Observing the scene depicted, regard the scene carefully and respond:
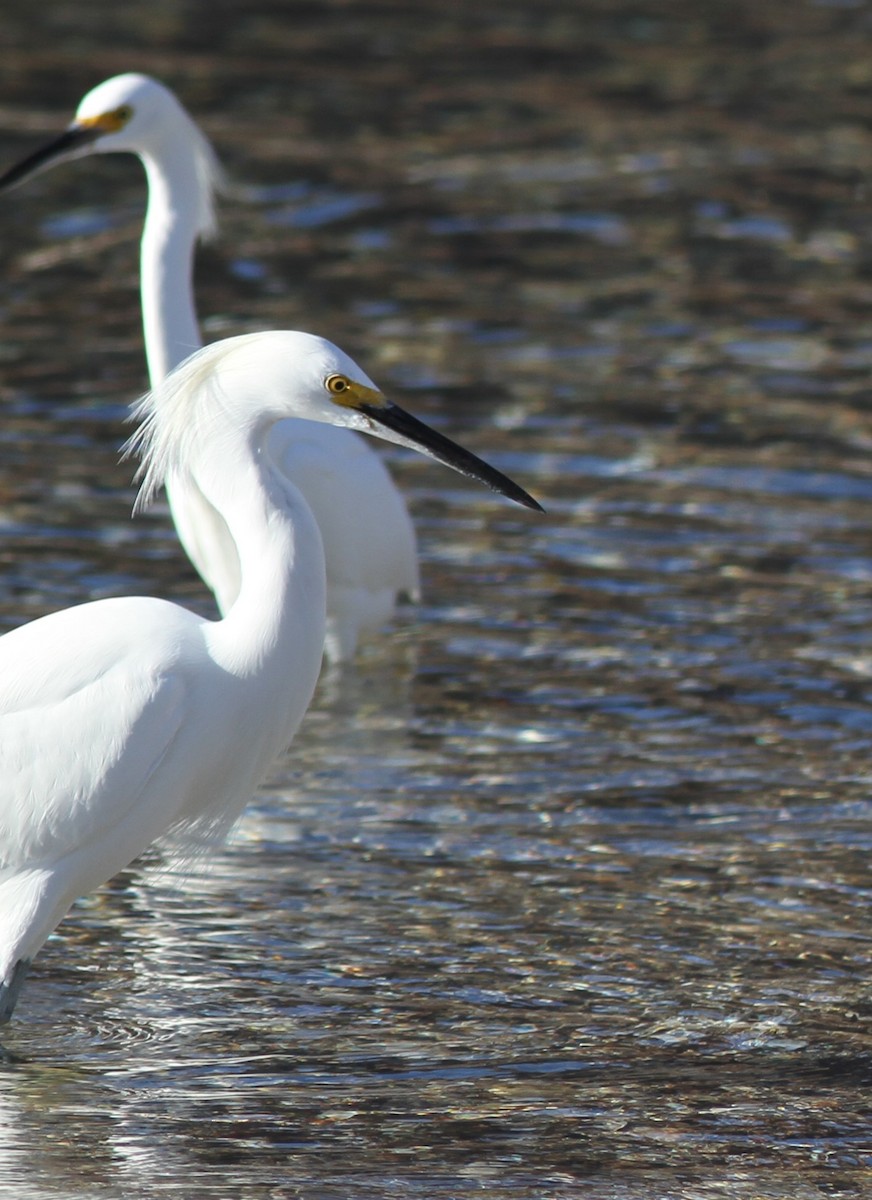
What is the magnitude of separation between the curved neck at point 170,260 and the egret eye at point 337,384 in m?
2.36

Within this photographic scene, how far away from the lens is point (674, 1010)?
4980 mm

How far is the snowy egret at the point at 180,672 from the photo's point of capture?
4562 millimetres

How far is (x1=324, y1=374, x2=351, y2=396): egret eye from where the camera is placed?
14.9 ft

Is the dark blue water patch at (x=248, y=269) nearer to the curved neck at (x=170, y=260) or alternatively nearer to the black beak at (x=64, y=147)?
the black beak at (x=64, y=147)

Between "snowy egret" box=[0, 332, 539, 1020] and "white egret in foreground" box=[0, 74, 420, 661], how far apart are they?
7.19ft

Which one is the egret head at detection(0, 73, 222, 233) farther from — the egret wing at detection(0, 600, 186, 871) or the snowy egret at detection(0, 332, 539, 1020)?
the egret wing at detection(0, 600, 186, 871)

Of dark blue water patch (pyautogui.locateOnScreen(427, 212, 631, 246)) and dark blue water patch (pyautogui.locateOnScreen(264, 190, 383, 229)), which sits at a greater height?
dark blue water patch (pyautogui.locateOnScreen(264, 190, 383, 229))

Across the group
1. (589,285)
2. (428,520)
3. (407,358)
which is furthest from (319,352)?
(589,285)

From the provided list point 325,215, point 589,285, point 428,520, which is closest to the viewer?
point 428,520

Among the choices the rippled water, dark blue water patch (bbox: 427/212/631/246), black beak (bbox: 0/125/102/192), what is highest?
black beak (bbox: 0/125/102/192)

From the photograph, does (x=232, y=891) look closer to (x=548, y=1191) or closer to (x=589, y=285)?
(x=548, y=1191)

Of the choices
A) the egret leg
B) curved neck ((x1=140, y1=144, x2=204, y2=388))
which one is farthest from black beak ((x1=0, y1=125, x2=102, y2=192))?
the egret leg

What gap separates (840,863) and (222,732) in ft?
6.43

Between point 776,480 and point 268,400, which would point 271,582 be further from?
point 776,480
